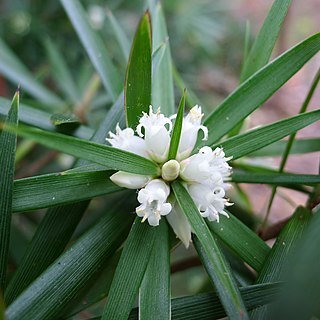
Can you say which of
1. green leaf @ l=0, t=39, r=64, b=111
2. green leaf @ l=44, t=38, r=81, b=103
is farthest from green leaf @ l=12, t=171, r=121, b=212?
green leaf @ l=44, t=38, r=81, b=103

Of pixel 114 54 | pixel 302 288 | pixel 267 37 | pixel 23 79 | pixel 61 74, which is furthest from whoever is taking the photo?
pixel 114 54

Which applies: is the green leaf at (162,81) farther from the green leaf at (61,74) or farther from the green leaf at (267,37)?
the green leaf at (61,74)

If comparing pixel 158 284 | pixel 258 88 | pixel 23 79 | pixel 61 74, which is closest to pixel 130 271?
pixel 158 284

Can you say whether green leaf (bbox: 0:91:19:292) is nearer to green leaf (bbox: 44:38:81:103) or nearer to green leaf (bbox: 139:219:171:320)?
green leaf (bbox: 139:219:171:320)

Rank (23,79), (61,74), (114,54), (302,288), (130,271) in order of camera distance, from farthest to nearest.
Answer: (114,54) → (61,74) → (23,79) → (130,271) → (302,288)

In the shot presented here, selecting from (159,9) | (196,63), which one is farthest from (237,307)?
(196,63)

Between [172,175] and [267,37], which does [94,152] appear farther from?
[267,37]

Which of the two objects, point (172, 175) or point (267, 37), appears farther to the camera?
point (267, 37)

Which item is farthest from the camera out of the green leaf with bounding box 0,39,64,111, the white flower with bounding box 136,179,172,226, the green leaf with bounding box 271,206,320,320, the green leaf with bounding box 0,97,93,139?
the green leaf with bounding box 0,39,64,111
